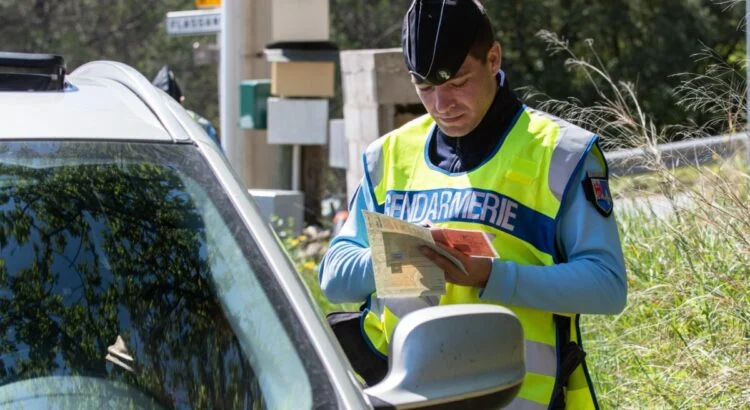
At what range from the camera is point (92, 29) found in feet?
83.0

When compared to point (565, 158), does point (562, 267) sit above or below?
below

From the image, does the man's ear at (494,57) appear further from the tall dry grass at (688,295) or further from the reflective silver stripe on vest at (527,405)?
the tall dry grass at (688,295)

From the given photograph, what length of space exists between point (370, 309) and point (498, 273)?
16.5 inches

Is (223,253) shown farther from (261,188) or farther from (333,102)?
(333,102)

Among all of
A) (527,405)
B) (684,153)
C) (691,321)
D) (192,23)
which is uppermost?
(684,153)

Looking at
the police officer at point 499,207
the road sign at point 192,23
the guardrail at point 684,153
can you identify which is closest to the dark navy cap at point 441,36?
the police officer at point 499,207

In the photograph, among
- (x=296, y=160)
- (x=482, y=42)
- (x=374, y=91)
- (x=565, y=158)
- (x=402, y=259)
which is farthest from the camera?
(x=296, y=160)

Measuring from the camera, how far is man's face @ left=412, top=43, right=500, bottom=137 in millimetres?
2977

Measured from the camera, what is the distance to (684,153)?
5020 mm

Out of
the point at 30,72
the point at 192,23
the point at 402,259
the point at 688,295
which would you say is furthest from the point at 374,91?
the point at 402,259

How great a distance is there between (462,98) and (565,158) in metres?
0.26

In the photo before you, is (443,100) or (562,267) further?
(443,100)

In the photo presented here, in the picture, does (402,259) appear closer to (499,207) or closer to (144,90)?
(499,207)

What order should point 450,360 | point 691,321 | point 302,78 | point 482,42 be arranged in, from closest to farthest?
point 450,360, point 482,42, point 691,321, point 302,78
